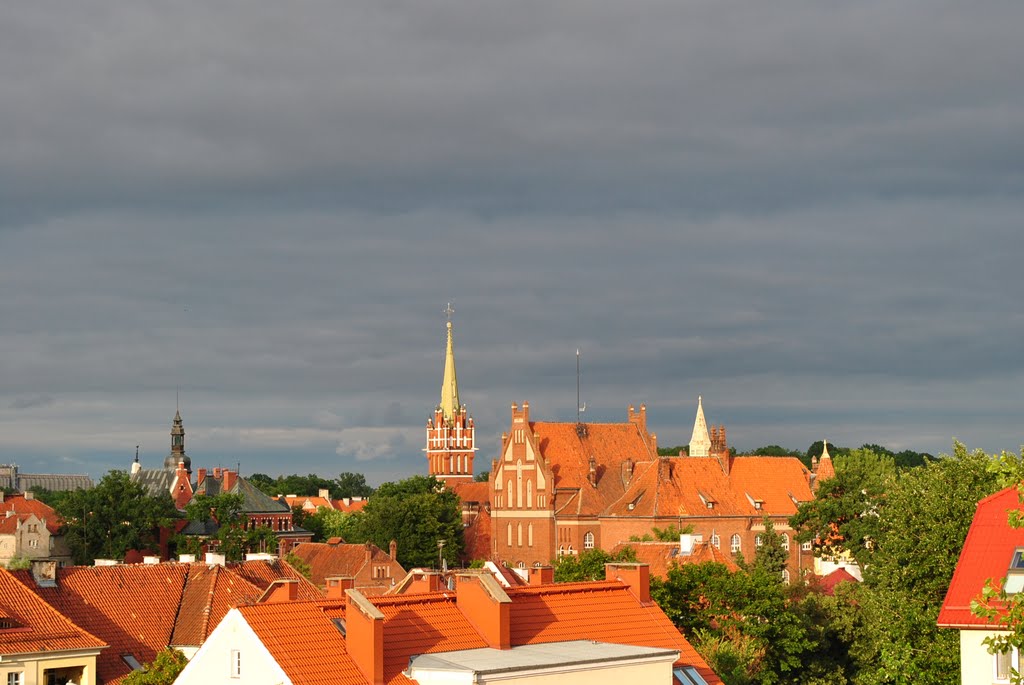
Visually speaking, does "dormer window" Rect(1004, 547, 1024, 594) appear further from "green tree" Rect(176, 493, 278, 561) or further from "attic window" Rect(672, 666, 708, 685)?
"green tree" Rect(176, 493, 278, 561)

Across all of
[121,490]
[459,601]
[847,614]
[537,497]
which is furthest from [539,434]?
[459,601]

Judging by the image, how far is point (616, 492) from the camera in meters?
138

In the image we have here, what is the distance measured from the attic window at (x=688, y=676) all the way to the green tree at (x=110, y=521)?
97887mm

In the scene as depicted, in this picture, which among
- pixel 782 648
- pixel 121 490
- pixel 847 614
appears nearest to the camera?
pixel 782 648

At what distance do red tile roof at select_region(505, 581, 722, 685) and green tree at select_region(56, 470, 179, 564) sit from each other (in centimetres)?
9596

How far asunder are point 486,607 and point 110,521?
101m

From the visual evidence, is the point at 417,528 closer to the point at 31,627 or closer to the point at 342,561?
the point at 342,561

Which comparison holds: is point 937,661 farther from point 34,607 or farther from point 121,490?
point 121,490

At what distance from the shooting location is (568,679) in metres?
34.8

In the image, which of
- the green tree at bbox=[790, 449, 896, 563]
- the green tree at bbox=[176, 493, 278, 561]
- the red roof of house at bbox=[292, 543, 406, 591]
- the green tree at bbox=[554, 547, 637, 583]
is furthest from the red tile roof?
the green tree at bbox=[176, 493, 278, 561]

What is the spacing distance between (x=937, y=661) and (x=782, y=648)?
→ 1455 centimetres

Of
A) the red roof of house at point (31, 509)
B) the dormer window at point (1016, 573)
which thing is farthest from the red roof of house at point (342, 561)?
the dormer window at point (1016, 573)

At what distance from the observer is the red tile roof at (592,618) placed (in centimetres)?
3875

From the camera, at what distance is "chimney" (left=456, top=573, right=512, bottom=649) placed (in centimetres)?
3684
